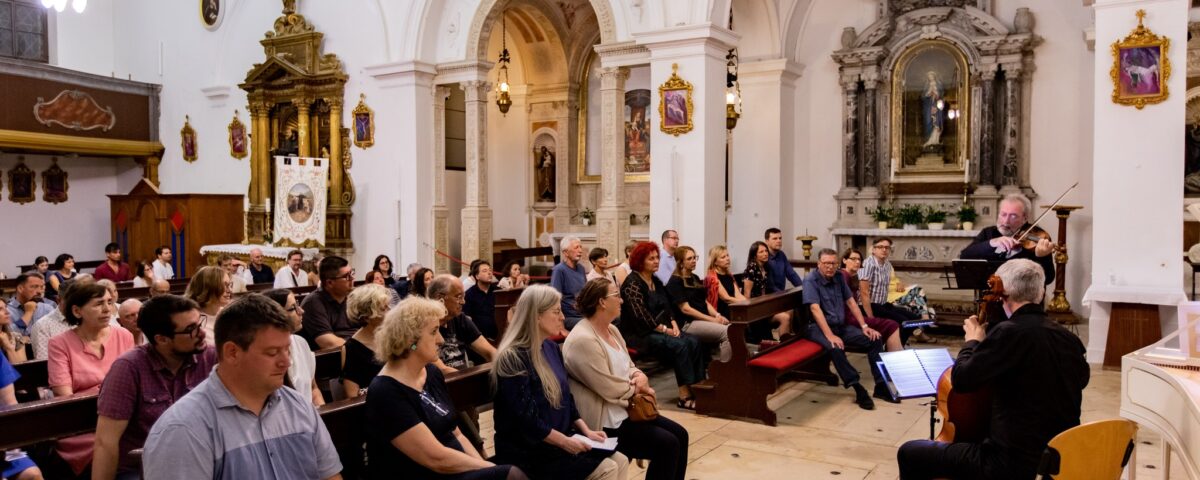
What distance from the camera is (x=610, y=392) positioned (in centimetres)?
434

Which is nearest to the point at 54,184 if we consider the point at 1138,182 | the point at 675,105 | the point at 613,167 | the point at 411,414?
the point at 613,167

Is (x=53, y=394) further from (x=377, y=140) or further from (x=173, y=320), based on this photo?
(x=377, y=140)

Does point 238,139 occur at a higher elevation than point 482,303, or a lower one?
higher

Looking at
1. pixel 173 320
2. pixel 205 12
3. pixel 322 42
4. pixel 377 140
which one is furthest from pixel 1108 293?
pixel 205 12

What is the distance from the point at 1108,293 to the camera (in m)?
8.20

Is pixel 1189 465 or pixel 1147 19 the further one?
pixel 1147 19


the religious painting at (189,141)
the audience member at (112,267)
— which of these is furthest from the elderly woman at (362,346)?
the religious painting at (189,141)

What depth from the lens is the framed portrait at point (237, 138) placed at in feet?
52.6

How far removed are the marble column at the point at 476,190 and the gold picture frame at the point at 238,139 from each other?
470 centimetres

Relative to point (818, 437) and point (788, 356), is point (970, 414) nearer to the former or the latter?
point (818, 437)

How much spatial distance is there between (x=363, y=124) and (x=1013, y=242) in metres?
10.4

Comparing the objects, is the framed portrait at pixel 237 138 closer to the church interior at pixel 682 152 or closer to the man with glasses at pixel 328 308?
the church interior at pixel 682 152

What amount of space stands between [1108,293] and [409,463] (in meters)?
7.20

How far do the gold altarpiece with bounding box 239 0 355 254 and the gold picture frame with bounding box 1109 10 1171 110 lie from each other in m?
10.9
